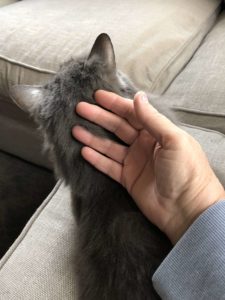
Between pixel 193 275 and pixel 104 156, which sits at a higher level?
pixel 104 156

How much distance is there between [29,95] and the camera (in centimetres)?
88

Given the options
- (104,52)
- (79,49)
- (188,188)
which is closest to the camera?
(188,188)

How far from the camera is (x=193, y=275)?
26.0 inches

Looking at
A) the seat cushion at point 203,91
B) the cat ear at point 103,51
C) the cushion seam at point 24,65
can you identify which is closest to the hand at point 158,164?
the cat ear at point 103,51

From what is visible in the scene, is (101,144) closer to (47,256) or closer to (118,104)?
(118,104)

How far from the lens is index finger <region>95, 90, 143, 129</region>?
0.79 meters

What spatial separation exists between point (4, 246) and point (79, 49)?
0.80m

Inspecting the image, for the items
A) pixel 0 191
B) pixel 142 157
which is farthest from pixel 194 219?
pixel 0 191

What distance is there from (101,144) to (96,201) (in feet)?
0.42

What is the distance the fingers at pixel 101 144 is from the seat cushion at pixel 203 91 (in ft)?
1.28

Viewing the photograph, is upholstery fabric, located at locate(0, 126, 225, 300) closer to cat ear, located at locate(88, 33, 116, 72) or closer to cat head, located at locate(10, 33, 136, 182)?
cat head, located at locate(10, 33, 136, 182)

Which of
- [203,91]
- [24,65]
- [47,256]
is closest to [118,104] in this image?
[47,256]

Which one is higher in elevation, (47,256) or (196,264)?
Result: (196,264)

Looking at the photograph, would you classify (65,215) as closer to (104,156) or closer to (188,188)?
(104,156)
